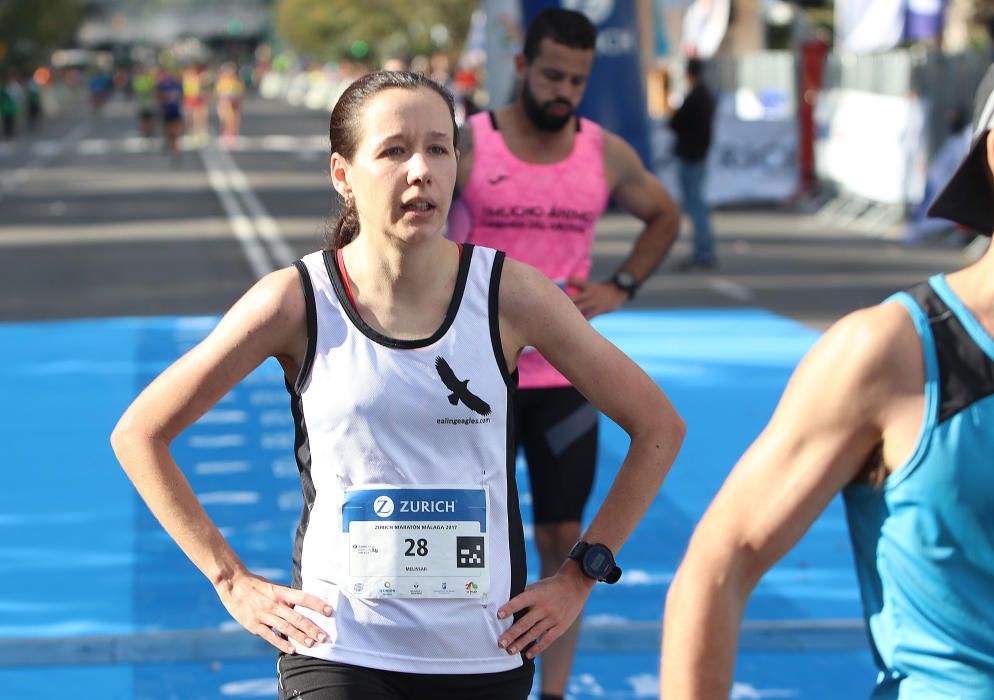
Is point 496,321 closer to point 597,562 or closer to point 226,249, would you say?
point 597,562

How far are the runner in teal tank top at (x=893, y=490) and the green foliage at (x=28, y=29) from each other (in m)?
65.4

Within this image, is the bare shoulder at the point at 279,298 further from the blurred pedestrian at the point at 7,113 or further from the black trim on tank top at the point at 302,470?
the blurred pedestrian at the point at 7,113

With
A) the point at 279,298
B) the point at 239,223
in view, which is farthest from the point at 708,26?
the point at 279,298

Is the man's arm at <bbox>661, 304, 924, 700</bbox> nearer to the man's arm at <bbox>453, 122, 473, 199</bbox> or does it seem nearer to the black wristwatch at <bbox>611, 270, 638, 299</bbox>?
the man's arm at <bbox>453, 122, 473, 199</bbox>

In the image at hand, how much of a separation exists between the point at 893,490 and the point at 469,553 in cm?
109

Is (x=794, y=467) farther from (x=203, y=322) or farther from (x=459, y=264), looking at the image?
(x=203, y=322)

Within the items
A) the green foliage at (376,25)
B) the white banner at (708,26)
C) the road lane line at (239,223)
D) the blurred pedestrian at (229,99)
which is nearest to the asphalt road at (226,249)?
the road lane line at (239,223)

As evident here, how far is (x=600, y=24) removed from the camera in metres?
22.6

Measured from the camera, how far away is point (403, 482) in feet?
10.1

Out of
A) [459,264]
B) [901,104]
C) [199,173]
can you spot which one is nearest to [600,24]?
[901,104]

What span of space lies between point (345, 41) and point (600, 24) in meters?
72.9

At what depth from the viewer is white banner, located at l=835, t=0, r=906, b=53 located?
78.1ft

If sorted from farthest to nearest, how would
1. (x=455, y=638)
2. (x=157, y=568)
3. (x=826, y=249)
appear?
(x=826, y=249) → (x=157, y=568) → (x=455, y=638)

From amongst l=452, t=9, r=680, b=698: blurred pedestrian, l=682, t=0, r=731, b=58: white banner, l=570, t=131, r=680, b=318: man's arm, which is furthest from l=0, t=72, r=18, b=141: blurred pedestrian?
l=452, t=9, r=680, b=698: blurred pedestrian
